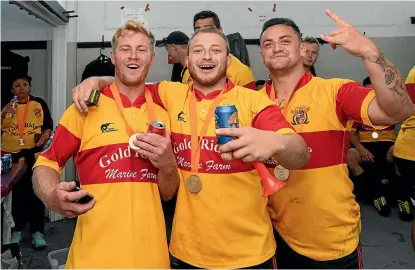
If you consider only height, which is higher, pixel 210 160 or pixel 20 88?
pixel 20 88

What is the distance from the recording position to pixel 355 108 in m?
1.66

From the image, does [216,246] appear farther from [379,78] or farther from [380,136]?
[380,136]

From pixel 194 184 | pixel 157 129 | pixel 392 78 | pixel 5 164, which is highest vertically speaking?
pixel 392 78

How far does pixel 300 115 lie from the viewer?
1860 millimetres

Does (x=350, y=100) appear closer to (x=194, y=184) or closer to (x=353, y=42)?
(x=353, y=42)

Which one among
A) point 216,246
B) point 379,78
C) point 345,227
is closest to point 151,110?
point 216,246

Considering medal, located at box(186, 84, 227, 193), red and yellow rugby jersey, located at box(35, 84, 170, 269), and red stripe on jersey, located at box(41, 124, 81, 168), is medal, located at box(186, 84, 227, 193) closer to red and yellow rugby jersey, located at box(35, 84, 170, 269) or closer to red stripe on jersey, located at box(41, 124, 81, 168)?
red and yellow rugby jersey, located at box(35, 84, 170, 269)

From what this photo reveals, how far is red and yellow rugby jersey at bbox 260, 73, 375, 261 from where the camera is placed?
1831 mm

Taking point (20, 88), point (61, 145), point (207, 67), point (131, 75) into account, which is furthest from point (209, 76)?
point (20, 88)

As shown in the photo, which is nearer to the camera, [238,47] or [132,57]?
[132,57]

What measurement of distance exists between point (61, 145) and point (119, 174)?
0.96 feet

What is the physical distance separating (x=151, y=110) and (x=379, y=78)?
0.98m

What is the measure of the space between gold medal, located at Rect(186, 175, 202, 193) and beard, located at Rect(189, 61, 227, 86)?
446 millimetres

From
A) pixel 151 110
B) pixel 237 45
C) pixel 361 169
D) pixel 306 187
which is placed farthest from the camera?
pixel 361 169
